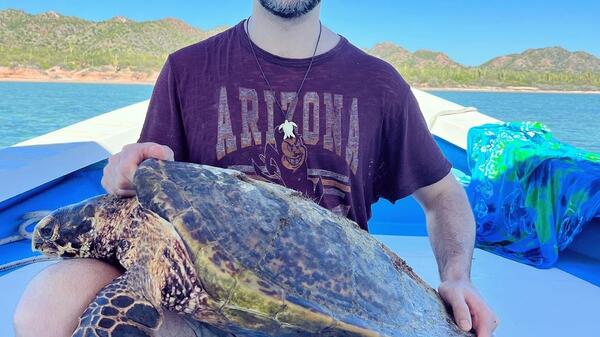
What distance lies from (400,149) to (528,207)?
62.6 inches

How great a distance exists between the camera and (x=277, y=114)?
4.73 ft

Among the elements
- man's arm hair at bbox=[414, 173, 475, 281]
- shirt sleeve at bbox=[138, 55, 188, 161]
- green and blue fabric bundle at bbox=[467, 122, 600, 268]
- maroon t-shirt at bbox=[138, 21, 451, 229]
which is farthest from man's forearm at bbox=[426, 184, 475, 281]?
green and blue fabric bundle at bbox=[467, 122, 600, 268]

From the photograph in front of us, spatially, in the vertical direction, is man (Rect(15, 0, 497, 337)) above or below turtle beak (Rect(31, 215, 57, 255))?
above

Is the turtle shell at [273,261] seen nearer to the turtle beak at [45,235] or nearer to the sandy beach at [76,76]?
the turtle beak at [45,235]

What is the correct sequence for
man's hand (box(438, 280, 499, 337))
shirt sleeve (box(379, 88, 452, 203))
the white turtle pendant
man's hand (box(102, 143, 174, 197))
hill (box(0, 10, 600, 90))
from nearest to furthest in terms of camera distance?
man's hand (box(102, 143, 174, 197))
man's hand (box(438, 280, 499, 337))
the white turtle pendant
shirt sleeve (box(379, 88, 452, 203))
hill (box(0, 10, 600, 90))

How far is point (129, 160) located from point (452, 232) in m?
0.95

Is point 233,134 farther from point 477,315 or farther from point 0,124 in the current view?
point 0,124

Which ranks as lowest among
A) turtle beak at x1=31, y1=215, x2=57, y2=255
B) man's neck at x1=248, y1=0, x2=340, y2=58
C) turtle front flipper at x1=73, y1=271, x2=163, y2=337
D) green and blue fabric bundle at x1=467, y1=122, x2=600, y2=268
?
green and blue fabric bundle at x1=467, y1=122, x2=600, y2=268

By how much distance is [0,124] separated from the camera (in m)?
9.06

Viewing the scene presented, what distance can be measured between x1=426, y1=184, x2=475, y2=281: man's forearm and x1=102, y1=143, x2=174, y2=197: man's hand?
0.83 metres

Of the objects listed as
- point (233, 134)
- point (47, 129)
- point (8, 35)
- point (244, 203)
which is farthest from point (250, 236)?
point (8, 35)

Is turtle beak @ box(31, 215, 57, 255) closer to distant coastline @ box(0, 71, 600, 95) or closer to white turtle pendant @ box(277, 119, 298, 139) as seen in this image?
white turtle pendant @ box(277, 119, 298, 139)

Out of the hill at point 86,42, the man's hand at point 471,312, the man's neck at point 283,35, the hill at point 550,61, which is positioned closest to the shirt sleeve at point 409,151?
the man's neck at point 283,35

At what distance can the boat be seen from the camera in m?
2.05
